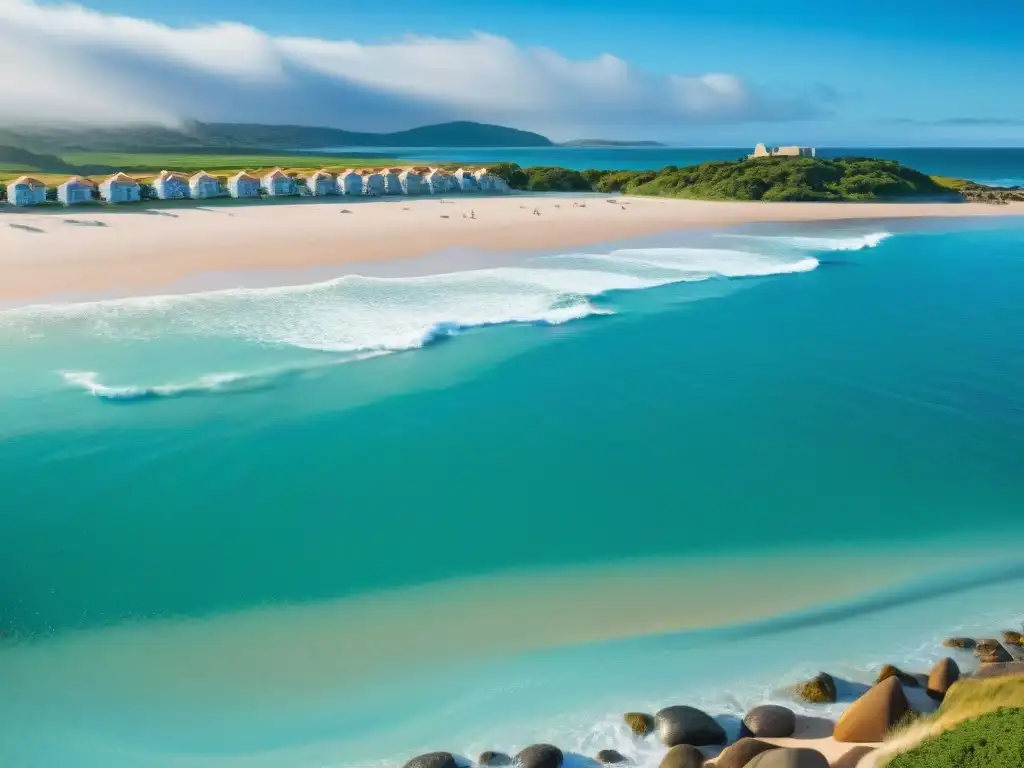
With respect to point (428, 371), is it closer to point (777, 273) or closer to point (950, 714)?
point (950, 714)

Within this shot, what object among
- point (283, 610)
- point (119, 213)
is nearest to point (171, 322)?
point (283, 610)

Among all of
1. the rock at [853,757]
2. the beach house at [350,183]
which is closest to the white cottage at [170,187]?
the beach house at [350,183]

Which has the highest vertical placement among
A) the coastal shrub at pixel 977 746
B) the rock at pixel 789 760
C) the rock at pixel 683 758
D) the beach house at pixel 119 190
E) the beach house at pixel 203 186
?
the beach house at pixel 203 186

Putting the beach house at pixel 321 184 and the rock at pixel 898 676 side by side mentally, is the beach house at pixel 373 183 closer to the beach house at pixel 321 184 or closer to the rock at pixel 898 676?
the beach house at pixel 321 184

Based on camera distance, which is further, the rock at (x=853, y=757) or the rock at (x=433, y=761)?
the rock at (x=433, y=761)

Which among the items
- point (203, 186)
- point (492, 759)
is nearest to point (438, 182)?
point (203, 186)

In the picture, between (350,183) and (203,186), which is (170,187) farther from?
(350,183)
